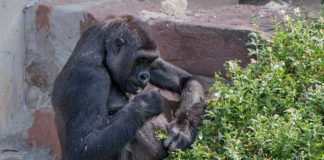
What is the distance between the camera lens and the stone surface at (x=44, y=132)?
6.03 metres

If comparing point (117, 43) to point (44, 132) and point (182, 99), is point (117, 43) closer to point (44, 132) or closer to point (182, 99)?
point (182, 99)

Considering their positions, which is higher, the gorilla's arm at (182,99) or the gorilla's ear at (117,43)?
the gorilla's ear at (117,43)

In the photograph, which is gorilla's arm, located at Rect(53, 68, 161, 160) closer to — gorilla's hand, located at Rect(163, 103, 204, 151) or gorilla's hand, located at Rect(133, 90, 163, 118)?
gorilla's hand, located at Rect(133, 90, 163, 118)

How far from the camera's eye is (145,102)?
16.1 ft

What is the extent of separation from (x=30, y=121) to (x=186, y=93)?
53.0 inches

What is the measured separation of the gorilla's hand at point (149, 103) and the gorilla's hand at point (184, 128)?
0.20 metres

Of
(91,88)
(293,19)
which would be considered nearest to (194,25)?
(293,19)

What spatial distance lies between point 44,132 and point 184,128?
55.5 inches

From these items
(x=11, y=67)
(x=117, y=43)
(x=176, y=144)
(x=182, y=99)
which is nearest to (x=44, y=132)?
(x=11, y=67)

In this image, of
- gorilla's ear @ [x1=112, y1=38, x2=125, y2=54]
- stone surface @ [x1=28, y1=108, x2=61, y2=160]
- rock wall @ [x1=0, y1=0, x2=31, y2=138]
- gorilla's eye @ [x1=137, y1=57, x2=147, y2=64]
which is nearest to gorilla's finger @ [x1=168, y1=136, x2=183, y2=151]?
gorilla's eye @ [x1=137, y1=57, x2=147, y2=64]

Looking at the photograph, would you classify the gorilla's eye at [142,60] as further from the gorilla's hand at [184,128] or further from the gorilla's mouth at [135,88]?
the gorilla's hand at [184,128]

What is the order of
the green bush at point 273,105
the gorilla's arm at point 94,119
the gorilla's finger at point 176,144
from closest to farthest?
the green bush at point 273,105 → the gorilla's arm at point 94,119 → the gorilla's finger at point 176,144

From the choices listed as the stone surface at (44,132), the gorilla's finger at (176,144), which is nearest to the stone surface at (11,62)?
the stone surface at (44,132)

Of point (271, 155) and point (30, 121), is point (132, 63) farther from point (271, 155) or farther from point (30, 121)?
point (30, 121)
